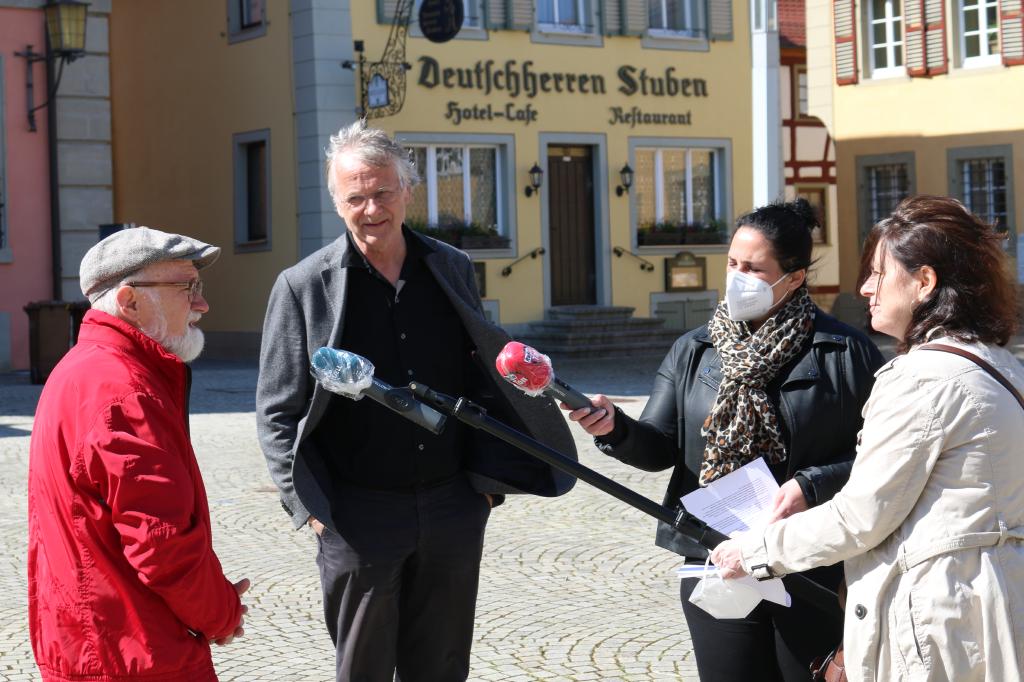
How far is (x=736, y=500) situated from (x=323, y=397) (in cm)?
110

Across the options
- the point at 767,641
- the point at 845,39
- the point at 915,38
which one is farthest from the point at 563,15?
the point at 767,641

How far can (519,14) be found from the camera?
76.8 ft

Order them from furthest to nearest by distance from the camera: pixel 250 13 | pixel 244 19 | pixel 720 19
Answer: pixel 720 19 → pixel 244 19 → pixel 250 13

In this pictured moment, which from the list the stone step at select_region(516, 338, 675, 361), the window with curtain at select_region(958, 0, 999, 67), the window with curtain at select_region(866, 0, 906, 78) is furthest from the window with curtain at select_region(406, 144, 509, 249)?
the window with curtain at select_region(958, 0, 999, 67)

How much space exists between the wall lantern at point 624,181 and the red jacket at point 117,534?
71.0 ft

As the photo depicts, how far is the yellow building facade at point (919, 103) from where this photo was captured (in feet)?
→ 93.5

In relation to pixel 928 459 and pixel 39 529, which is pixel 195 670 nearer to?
pixel 39 529

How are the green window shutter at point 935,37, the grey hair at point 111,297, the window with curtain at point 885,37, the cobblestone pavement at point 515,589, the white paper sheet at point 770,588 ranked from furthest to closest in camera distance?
1. the window with curtain at point 885,37
2. the green window shutter at point 935,37
3. the cobblestone pavement at point 515,589
4. the white paper sheet at point 770,588
5. the grey hair at point 111,297

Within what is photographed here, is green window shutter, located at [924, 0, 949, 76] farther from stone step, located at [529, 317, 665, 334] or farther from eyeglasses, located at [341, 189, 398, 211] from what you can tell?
eyeglasses, located at [341, 189, 398, 211]

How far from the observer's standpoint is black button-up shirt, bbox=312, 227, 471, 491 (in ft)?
Answer: 13.4

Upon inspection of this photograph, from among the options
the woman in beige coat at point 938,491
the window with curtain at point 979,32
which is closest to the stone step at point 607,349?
the window with curtain at point 979,32

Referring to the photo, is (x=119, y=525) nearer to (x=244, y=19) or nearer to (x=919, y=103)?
(x=244, y=19)

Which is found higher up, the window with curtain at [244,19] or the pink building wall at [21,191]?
the window with curtain at [244,19]

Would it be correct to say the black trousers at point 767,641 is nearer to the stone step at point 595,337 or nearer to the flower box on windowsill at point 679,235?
the stone step at point 595,337
